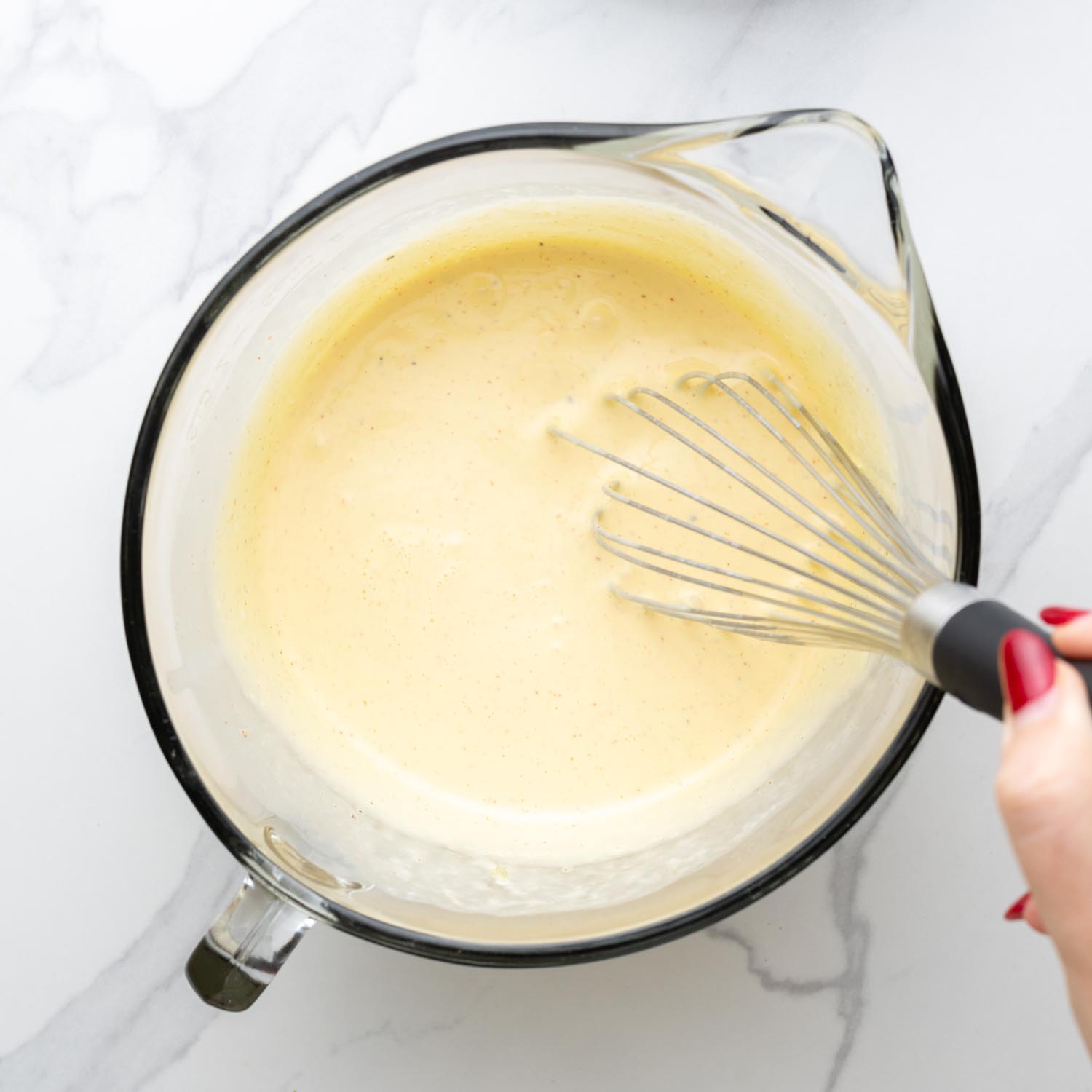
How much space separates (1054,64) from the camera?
99 cm

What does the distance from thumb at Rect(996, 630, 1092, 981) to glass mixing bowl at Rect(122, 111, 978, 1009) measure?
0.78ft

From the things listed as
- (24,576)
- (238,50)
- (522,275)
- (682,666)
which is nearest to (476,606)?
(682,666)

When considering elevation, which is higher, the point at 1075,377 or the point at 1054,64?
the point at 1054,64

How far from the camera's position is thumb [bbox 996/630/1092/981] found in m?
0.55

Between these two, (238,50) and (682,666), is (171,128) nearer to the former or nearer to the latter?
(238,50)

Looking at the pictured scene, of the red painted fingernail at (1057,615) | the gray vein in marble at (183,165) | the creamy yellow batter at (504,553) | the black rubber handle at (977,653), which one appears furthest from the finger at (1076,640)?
the gray vein in marble at (183,165)

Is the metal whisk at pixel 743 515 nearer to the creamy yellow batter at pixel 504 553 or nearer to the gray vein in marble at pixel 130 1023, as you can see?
the creamy yellow batter at pixel 504 553

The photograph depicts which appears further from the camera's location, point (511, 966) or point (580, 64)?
point (580, 64)

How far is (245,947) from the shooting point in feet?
2.78

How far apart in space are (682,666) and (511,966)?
324 mm

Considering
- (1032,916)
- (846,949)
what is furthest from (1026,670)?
(846,949)

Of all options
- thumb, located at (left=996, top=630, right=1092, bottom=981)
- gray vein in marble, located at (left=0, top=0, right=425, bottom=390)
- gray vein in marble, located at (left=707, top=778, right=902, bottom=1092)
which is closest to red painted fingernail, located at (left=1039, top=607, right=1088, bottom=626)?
thumb, located at (left=996, top=630, right=1092, bottom=981)

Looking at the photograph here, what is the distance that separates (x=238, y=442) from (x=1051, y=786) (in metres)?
0.74

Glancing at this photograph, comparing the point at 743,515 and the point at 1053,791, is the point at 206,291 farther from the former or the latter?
the point at 1053,791
